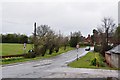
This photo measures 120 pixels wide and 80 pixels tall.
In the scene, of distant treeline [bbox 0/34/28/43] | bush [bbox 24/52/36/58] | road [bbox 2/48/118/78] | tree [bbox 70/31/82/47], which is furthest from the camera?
tree [bbox 70/31/82/47]

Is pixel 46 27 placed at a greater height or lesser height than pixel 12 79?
greater

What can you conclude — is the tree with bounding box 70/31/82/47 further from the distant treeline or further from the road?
the road

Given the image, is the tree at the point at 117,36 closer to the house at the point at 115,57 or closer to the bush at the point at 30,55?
the bush at the point at 30,55

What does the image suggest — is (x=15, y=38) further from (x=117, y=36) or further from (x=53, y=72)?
(x=53, y=72)

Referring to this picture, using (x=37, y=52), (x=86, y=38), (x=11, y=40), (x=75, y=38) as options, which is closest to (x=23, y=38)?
(x=11, y=40)

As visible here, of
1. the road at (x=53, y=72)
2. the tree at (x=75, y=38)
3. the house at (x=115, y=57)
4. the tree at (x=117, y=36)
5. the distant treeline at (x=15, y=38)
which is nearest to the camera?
the road at (x=53, y=72)

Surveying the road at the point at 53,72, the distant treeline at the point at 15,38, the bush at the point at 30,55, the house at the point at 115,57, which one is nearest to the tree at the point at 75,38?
the distant treeline at the point at 15,38

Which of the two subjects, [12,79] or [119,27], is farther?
[119,27]

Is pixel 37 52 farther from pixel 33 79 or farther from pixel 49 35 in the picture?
pixel 33 79

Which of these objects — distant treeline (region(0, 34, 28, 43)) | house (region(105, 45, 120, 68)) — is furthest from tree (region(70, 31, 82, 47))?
house (region(105, 45, 120, 68))

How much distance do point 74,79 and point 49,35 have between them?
36.3 metres

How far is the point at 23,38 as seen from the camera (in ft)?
275

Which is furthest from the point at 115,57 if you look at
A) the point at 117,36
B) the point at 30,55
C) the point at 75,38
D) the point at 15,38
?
the point at 75,38

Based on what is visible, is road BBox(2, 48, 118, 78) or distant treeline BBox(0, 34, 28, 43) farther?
distant treeline BBox(0, 34, 28, 43)
